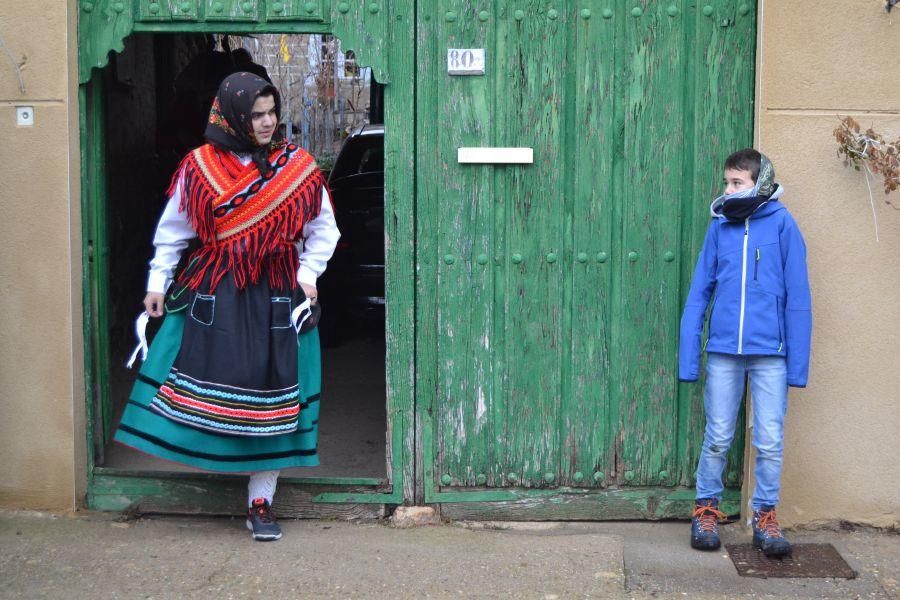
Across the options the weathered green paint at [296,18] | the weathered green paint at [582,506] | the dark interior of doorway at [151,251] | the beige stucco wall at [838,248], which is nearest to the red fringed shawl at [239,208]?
the weathered green paint at [296,18]

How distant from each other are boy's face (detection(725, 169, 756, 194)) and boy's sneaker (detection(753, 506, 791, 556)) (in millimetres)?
1211

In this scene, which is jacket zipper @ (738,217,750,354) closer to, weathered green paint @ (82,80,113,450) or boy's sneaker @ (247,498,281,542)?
boy's sneaker @ (247,498,281,542)

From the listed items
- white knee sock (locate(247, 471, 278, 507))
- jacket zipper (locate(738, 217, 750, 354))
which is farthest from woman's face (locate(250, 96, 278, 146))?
jacket zipper (locate(738, 217, 750, 354))

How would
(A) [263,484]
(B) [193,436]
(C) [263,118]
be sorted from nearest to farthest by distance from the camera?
(C) [263,118]
(B) [193,436]
(A) [263,484]

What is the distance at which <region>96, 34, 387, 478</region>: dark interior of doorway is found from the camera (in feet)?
19.0

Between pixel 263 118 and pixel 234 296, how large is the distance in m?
0.67

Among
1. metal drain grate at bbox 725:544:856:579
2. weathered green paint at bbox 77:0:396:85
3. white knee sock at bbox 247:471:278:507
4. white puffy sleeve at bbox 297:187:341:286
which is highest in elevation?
weathered green paint at bbox 77:0:396:85

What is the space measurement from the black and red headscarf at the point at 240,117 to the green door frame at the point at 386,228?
0.42m

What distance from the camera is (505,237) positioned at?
461 centimetres

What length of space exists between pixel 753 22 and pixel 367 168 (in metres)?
4.08

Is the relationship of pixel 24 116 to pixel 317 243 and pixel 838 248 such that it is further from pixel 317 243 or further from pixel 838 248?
pixel 838 248

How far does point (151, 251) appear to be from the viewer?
28.9 feet

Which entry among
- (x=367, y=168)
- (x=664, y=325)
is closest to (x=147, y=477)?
(x=664, y=325)

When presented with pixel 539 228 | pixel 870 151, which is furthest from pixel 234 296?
pixel 870 151
